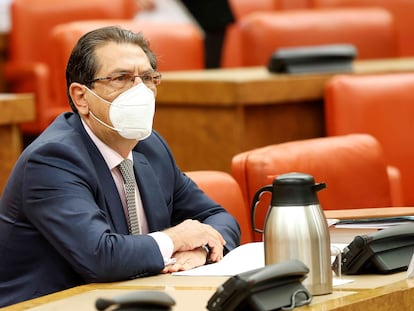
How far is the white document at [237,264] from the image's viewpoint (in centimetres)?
247

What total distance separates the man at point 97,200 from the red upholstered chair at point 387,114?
5.15ft

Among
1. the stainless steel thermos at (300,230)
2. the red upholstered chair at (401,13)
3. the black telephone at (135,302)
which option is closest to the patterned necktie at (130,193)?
the stainless steel thermos at (300,230)

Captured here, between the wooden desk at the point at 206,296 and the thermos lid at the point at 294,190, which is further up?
the thermos lid at the point at 294,190

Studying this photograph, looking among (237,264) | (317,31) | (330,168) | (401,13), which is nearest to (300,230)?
(237,264)

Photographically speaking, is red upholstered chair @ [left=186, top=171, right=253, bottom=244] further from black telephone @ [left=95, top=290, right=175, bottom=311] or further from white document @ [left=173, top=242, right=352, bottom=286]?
black telephone @ [left=95, top=290, right=175, bottom=311]

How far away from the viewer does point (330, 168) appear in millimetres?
3457

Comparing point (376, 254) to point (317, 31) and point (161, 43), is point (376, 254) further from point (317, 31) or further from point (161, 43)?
point (317, 31)

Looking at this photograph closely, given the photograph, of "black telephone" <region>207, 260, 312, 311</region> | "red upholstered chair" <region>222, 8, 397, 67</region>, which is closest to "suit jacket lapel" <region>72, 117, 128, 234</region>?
"black telephone" <region>207, 260, 312, 311</region>

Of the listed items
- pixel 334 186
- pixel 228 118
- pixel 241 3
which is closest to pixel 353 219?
pixel 334 186

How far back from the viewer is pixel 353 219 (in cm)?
270

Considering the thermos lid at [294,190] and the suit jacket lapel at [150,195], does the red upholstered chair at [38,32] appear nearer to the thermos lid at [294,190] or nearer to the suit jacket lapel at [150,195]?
the suit jacket lapel at [150,195]

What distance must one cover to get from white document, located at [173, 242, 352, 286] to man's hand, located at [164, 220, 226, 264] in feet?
0.11

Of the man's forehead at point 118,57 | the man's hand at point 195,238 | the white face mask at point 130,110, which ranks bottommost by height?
→ the man's hand at point 195,238

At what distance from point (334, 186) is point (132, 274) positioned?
3.70 ft
